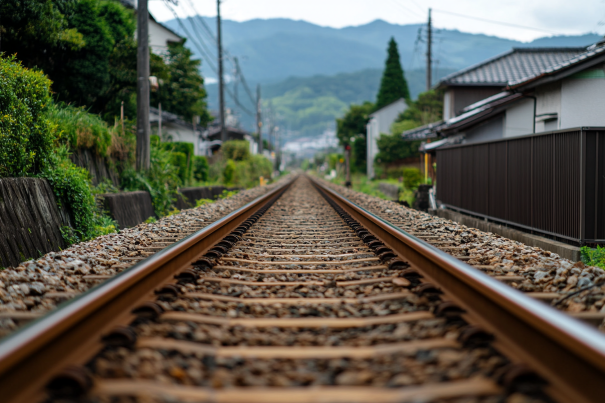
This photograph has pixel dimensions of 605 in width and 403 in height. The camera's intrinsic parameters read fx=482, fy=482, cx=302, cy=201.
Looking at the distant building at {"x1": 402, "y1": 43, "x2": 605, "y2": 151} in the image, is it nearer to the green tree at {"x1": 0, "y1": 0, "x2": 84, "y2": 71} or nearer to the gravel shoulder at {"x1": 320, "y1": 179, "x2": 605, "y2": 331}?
the gravel shoulder at {"x1": 320, "y1": 179, "x2": 605, "y2": 331}

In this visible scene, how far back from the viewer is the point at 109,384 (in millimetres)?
1832

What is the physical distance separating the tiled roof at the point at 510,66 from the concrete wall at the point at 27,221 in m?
21.6

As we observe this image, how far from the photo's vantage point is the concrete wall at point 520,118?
44.3ft

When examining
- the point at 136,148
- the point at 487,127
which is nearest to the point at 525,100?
the point at 487,127

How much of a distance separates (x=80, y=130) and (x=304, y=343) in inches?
319

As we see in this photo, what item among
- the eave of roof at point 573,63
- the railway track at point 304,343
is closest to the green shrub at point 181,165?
the eave of roof at point 573,63

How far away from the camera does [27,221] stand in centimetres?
566

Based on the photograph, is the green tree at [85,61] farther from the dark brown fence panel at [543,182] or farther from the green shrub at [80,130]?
the dark brown fence panel at [543,182]

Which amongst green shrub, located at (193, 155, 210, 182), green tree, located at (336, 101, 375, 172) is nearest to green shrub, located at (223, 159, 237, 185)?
green shrub, located at (193, 155, 210, 182)

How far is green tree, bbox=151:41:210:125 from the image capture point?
28.0 m

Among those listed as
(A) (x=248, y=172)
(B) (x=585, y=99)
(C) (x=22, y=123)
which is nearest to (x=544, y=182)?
(B) (x=585, y=99)

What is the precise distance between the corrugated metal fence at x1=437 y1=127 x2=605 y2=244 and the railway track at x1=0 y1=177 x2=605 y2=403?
336 centimetres

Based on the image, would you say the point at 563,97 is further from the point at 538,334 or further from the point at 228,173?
the point at 228,173

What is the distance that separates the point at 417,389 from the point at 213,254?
130 inches
